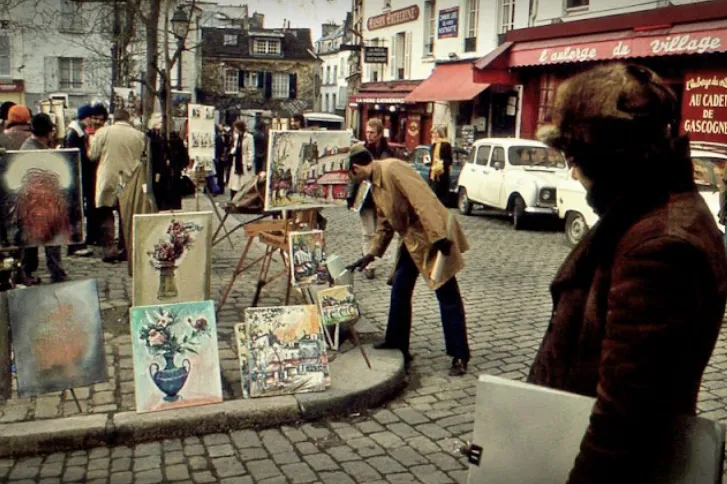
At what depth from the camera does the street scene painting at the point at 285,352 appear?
517 cm

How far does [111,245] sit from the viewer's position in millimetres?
9734

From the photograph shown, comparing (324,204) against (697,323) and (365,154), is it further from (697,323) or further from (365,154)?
(697,323)

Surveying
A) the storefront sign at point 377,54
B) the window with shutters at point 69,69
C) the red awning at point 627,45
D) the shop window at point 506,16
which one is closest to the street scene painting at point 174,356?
the red awning at point 627,45

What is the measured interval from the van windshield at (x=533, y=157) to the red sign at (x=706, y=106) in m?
2.65

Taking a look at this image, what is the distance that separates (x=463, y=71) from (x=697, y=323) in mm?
24676

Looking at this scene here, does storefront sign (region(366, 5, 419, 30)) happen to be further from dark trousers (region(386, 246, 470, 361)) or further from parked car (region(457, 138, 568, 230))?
dark trousers (region(386, 246, 470, 361))

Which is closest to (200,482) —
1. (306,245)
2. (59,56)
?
(306,245)

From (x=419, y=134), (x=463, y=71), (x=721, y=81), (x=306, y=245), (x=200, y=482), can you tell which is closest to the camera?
(x=200, y=482)

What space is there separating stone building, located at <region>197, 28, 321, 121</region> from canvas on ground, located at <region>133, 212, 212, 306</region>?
58868 mm

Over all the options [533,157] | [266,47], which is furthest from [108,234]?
[266,47]

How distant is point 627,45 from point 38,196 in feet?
48.9

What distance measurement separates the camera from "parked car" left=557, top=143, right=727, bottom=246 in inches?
427

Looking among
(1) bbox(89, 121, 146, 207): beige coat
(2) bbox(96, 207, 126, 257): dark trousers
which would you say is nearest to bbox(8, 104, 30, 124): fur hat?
(1) bbox(89, 121, 146, 207): beige coat

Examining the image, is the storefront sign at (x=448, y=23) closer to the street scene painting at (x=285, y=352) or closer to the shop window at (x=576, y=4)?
the shop window at (x=576, y=4)
